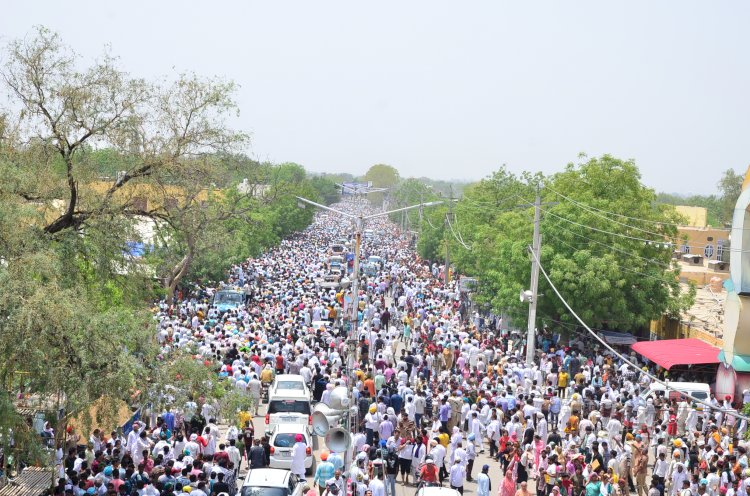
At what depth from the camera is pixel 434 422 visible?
19891 mm

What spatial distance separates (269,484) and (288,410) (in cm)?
623

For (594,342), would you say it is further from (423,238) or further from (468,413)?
(423,238)

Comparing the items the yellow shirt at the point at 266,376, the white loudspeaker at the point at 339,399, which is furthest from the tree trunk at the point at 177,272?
the white loudspeaker at the point at 339,399

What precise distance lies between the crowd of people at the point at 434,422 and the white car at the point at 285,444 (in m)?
0.34

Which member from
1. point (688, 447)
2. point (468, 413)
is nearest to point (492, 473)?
point (468, 413)

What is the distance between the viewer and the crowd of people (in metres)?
15.9

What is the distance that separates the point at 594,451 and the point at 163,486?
7821 mm

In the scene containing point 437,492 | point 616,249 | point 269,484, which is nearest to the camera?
point 437,492

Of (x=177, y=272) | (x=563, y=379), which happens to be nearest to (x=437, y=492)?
(x=563, y=379)

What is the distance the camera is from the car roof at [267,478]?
14.9 metres

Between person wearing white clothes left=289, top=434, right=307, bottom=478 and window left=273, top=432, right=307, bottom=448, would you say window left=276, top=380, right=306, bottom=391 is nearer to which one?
window left=273, top=432, right=307, bottom=448

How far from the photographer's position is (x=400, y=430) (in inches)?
728

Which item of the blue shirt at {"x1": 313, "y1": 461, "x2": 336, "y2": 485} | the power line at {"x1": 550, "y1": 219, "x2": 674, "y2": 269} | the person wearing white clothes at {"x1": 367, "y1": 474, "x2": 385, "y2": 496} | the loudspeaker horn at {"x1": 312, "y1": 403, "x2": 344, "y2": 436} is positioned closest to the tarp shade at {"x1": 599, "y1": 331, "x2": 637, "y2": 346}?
the power line at {"x1": 550, "y1": 219, "x2": 674, "y2": 269}

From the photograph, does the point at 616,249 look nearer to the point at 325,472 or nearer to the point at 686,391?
the point at 686,391
